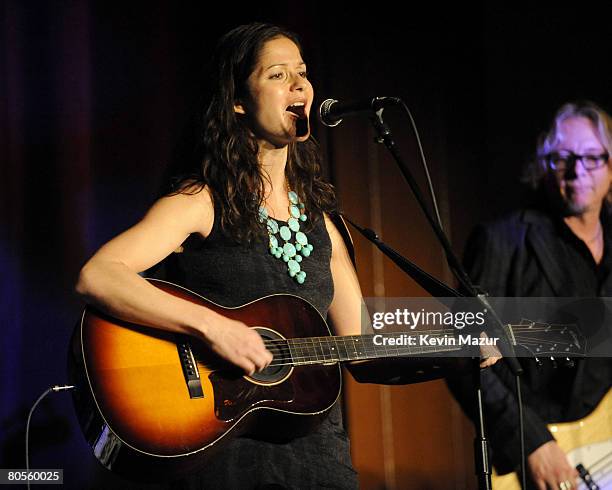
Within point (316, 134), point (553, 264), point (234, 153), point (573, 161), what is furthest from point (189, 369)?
point (573, 161)

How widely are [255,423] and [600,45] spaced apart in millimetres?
2673

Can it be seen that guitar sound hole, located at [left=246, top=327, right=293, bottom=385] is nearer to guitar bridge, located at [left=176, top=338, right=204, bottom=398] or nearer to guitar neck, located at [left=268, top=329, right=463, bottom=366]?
guitar neck, located at [left=268, top=329, right=463, bottom=366]

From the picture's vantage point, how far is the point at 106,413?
1.86 m

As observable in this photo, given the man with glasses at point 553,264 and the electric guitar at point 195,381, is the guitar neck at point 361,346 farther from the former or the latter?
the man with glasses at point 553,264

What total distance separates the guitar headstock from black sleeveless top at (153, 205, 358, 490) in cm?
53

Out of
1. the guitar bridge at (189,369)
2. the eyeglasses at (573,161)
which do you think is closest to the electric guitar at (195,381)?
the guitar bridge at (189,369)

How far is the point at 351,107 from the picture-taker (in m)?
2.11

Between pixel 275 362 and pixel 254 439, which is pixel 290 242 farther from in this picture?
pixel 254 439

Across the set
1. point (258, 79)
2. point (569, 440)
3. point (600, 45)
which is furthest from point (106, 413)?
point (600, 45)

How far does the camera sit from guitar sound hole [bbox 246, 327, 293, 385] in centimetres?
208

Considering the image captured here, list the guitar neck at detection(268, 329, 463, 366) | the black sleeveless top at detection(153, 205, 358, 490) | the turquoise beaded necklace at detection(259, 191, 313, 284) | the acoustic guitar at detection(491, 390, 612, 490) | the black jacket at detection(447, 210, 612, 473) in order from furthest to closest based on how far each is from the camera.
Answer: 1. the black jacket at detection(447, 210, 612, 473)
2. the acoustic guitar at detection(491, 390, 612, 490)
3. the turquoise beaded necklace at detection(259, 191, 313, 284)
4. the guitar neck at detection(268, 329, 463, 366)
5. the black sleeveless top at detection(153, 205, 358, 490)

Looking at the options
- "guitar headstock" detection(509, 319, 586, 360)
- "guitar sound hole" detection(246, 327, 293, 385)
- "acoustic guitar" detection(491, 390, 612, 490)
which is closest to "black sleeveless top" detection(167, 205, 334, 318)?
"guitar sound hole" detection(246, 327, 293, 385)

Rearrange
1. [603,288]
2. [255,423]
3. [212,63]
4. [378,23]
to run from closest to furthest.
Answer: [255,423], [212,63], [603,288], [378,23]

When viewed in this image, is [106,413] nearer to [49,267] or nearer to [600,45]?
[49,267]
